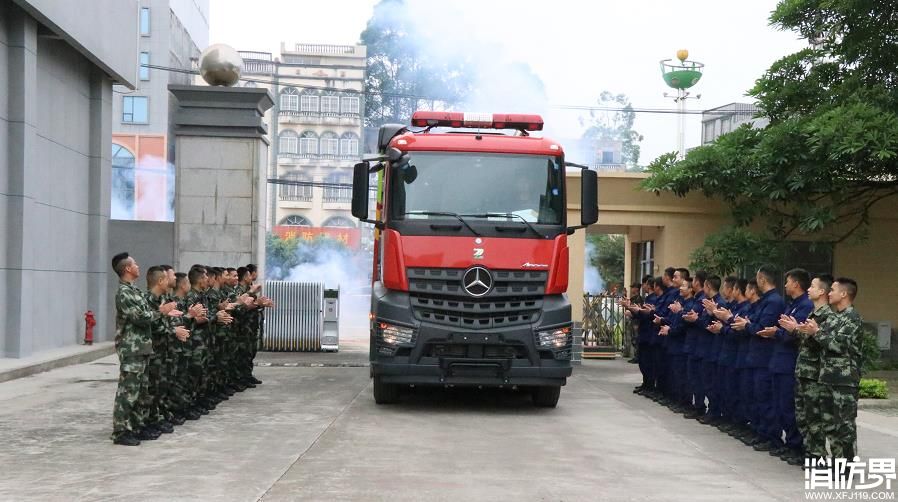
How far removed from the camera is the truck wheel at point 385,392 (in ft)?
45.0

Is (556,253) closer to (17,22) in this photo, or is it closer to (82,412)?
(82,412)

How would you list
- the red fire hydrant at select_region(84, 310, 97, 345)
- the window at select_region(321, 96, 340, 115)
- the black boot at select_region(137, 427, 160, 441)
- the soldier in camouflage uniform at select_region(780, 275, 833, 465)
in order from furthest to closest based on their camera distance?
1. the window at select_region(321, 96, 340, 115)
2. the red fire hydrant at select_region(84, 310, 97, 345)
3. the black boot at select_region(137, 427, 160, 441)
4. the soldier in camouflage uniform at select_region(780, 275, 833, 465)

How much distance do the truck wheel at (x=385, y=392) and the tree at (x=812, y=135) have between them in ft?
26.5

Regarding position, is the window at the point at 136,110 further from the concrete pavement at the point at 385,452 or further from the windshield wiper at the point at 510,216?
the windshield wiper at the point at 510,216

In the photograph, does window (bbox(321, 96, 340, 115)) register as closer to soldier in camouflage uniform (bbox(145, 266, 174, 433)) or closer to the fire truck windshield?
the fire truck windshield

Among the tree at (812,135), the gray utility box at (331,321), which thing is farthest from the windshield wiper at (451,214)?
the gray utility box at (331,321)

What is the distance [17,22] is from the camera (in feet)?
57.0

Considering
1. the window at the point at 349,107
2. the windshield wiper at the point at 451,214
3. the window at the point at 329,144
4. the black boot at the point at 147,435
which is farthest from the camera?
the window at the point at 329,144

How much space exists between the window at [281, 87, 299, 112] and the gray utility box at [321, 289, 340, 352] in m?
52.4

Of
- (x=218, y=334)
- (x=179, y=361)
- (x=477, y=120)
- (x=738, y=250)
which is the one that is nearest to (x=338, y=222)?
(x=738, y=250)

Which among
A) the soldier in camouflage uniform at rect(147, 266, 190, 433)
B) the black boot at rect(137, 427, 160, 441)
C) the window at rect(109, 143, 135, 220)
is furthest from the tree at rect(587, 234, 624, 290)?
the black boot at rect(137, 427, 160, 441)

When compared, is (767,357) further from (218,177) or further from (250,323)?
(218,177)

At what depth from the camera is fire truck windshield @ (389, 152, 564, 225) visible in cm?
1323

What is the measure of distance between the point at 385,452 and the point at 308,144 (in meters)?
65.1
